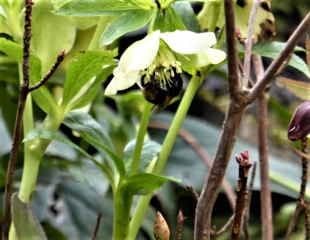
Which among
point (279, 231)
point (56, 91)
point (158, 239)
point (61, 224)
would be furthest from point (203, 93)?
point (158, 239)

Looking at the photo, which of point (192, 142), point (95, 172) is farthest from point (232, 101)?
point (192, 142)

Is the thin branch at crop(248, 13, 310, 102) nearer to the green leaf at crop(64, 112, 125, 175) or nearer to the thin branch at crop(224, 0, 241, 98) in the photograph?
the thin branch at crop(224, 0, 241, 98)

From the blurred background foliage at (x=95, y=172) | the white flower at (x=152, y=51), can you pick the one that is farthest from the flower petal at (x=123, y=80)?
the blurred background foliage at (x=95, y=172)

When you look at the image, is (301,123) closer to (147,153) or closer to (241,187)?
(241,187)

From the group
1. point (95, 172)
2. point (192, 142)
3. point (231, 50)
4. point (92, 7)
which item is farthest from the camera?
point (192, 142)

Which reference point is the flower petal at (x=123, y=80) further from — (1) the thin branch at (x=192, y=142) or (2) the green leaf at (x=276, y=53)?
(1) the thin branch at (x=192, y=142)

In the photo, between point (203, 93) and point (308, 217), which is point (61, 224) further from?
point (203, 93)

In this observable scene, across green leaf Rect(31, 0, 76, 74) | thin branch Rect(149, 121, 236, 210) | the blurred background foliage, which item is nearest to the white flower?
green leaf Rect(31, 0, 76, 74)
